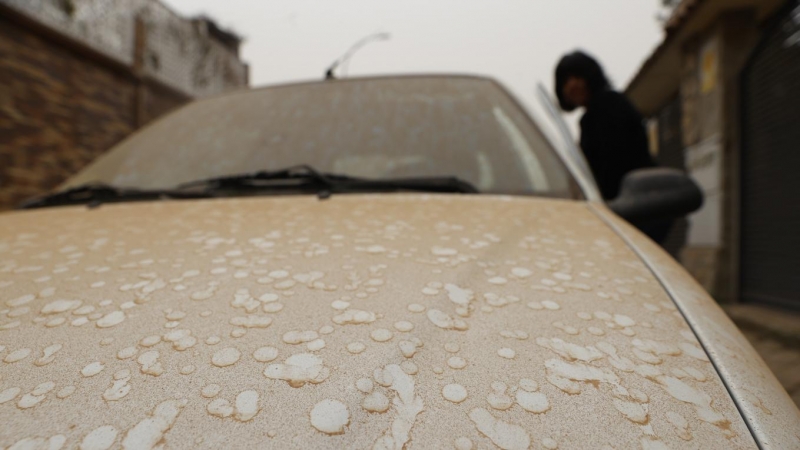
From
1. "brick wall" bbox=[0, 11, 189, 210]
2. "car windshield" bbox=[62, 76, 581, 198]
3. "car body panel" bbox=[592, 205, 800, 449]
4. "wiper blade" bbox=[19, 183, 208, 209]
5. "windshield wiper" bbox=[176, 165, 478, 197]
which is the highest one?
"brick wall" bbox=[0, 11, 189, 210]

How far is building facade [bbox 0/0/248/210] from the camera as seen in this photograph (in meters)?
5.30

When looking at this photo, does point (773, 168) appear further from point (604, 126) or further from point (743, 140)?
point (604, 126)

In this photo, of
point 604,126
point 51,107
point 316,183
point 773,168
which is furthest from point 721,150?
point 51,107

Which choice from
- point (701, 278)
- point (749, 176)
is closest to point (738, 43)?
point (749, 176)

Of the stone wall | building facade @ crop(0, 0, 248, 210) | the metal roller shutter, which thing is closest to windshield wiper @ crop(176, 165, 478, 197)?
the metal roller shutter

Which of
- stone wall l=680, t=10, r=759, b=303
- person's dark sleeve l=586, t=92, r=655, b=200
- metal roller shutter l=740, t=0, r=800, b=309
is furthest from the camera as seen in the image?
stone wall l=680, t=10, r=759, b=303

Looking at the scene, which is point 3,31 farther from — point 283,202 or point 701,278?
point 701,278

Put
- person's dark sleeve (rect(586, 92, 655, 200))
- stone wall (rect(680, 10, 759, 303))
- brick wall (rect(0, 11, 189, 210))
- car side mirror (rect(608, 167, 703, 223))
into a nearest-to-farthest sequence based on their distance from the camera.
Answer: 1. car side mirror (rect(608, 167, 703, 223))
2. person's dark sleeve (rect(586, 92, 655, 200))
3. stone wall (rect(680, 10, 759, 303))
4. brick wall (rect(0, 11, 189, 210))

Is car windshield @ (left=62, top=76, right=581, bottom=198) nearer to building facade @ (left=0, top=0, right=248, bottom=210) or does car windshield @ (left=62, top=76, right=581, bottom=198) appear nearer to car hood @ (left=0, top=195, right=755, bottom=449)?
car hood @ (left=0, top=195, right=755, bottom=449)

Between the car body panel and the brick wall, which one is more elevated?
the brick wall

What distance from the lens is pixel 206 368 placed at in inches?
18.8

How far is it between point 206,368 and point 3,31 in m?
7.00

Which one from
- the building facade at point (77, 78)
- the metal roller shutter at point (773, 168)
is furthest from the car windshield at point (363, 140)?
the building facade at point (77, 78)

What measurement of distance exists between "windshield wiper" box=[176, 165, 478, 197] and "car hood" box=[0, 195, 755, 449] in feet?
0.85
